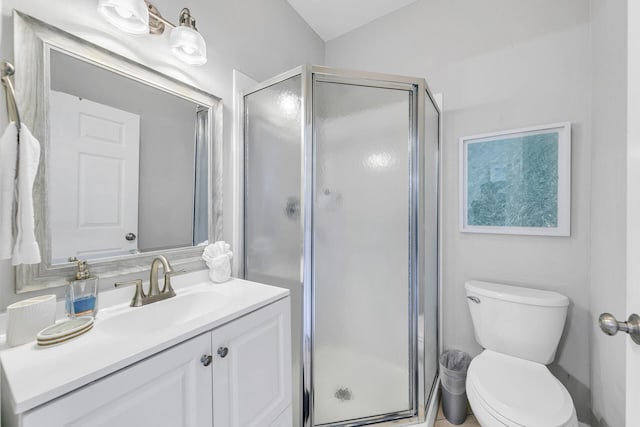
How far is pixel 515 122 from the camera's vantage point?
5.07 ft

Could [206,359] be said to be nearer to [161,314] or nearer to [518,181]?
[161,314]

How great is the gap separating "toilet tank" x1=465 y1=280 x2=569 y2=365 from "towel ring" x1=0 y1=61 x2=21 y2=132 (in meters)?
2.02

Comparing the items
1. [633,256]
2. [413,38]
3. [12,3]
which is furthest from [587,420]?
[12,3]

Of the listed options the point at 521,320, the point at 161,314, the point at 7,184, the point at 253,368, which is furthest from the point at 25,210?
the point at 521,320

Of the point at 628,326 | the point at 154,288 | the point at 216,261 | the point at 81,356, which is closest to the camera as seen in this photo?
the point at 628,326

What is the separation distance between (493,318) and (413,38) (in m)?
1.91

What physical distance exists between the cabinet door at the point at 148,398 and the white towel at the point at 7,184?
0.38 meters

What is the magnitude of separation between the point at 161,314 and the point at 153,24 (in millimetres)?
1149

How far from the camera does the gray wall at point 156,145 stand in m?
0.93

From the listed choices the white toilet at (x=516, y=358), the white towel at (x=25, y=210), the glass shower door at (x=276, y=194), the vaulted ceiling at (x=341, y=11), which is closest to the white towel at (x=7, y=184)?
the white towel at (x=25, y=210)

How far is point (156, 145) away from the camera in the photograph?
1.13 meters

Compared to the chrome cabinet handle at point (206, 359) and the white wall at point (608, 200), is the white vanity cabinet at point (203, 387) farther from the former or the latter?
the white wall at point (608, 200)

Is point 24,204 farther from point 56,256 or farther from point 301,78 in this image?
point 301,78

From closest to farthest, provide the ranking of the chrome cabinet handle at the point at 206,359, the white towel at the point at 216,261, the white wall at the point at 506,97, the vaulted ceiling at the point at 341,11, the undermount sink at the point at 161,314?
the chrome cabinet handle at the point at 206,359 → the undermount sink at the point at 161,314 → the white towel at the point at 216,261 → the white wall at the point at 506,97 → the vaulted ceiling at the point at 341,11
